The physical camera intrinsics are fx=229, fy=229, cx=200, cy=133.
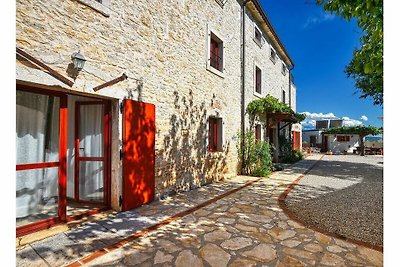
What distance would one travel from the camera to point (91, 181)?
4629 millimetres

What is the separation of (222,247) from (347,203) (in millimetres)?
3642

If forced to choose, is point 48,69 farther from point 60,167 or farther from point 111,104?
point 60,167

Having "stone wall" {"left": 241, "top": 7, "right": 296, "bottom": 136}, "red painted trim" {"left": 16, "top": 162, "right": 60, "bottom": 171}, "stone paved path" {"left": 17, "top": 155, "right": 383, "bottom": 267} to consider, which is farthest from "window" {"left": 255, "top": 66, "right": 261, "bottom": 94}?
"red painted trim" {"left": 16, "top": 162, "right": 60, "bottom": 171}

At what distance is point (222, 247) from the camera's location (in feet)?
10.0

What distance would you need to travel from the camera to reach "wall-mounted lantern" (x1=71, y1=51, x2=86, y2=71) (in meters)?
3.49

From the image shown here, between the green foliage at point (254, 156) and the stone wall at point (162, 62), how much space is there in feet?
2.20

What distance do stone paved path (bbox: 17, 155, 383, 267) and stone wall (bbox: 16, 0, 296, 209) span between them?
1.17m

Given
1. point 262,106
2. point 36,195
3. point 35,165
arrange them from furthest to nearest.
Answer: point 262,106 → point 36,195 → point 35,165

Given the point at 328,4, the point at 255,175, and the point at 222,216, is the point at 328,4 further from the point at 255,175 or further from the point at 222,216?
the point at 255,175

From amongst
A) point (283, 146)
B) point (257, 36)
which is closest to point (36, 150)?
point (257, 36)

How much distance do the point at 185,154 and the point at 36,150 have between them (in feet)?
11.2

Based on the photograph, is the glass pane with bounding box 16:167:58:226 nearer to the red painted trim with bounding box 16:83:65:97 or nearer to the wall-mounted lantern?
the red painted trim with bounding box 16:83:65:97

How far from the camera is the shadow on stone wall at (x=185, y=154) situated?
555 cm
